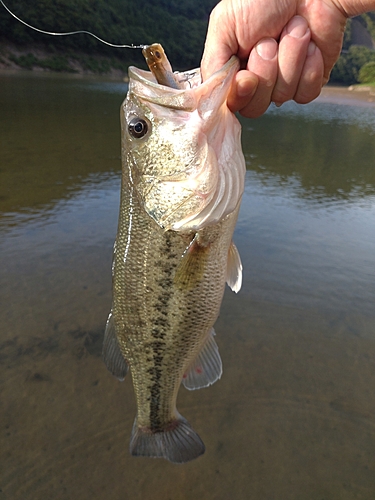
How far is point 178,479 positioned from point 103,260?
2.65 m

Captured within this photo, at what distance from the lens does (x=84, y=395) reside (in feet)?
9.41

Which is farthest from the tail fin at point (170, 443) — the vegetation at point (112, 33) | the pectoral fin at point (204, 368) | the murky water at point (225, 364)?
the vegetation at point (112, 33)

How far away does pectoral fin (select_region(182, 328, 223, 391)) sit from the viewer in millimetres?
2061

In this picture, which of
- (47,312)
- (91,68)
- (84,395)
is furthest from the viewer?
(91,68)

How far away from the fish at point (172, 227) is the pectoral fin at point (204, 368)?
0.05 metres

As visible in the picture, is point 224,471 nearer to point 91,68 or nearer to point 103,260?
point 103,260

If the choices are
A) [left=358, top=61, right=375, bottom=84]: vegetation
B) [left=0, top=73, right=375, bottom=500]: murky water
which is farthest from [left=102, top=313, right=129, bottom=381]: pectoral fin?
[left=358, top=61, right=375, bottom=84]: vegetation

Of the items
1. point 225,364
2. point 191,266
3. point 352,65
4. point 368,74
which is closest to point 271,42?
point 191,266

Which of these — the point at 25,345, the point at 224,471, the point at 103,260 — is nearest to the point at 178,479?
the point at 224,471

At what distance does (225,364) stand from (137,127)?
224 cm

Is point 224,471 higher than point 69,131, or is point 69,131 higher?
point 69,131

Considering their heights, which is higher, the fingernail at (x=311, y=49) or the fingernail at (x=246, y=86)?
the fingernail at (x=311, y=49)

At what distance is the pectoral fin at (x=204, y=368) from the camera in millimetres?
2061

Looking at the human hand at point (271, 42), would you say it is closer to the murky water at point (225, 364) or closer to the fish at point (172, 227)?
the fish at point (172, 227)
